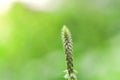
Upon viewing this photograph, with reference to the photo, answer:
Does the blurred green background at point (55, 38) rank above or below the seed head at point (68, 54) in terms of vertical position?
above

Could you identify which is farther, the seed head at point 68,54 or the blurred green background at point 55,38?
the blurred green background at point 55,38

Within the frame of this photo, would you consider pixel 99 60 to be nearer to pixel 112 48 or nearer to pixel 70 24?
pixel 112 48

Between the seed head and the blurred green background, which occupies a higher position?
the blurred green background

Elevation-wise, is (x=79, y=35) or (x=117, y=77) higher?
(x=79, y=35)

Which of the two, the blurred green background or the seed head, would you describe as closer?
the seed head

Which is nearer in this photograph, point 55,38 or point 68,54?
point 68,54

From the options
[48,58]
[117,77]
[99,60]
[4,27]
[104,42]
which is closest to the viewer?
[117,77]

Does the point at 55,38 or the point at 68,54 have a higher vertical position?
the point at 55,38

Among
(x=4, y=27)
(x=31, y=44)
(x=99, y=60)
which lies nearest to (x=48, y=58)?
(x=31, y=44)
